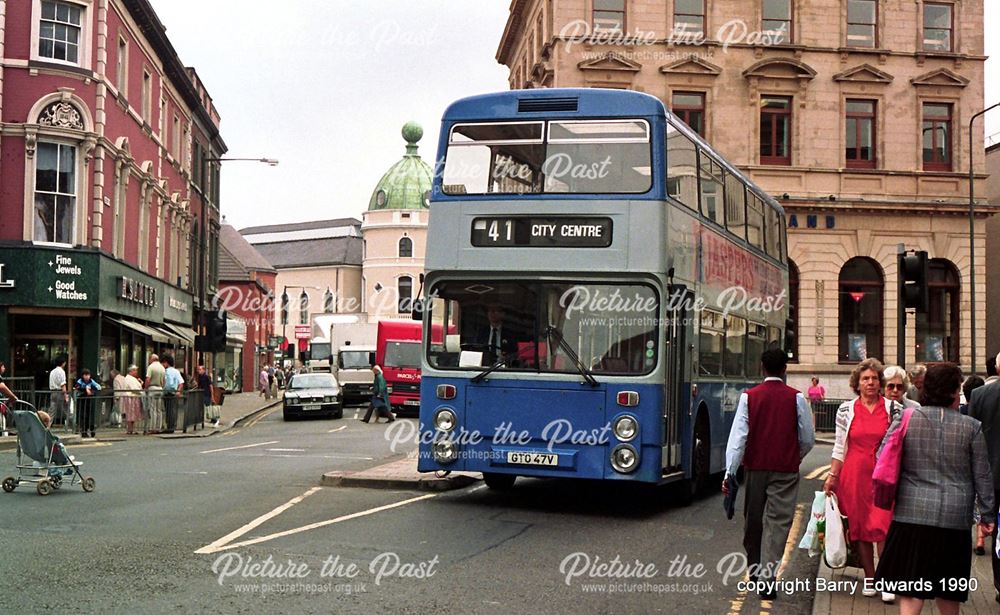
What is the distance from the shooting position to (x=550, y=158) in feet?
44.5

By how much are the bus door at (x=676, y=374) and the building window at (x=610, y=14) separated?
97.8ft

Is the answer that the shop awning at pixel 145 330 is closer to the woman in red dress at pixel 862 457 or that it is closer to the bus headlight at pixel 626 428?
the bus headlight at pixel 626 428

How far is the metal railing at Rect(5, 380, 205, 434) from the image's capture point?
2675 cm

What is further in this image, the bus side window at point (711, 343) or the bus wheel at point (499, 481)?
the bus wheel at point (499, 481)

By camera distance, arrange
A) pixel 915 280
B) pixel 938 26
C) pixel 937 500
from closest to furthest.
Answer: pixel 937 500, pixel 915 280, pixel 938 26

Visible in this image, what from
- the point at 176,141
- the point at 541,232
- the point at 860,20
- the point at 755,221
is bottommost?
the point at 541,232

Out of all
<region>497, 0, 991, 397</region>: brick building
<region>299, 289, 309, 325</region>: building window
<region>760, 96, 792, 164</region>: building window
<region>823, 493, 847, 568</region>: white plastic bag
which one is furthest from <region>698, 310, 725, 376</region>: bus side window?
<region>299, 289, 309, 325</region>: building window

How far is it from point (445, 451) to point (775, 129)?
105 feet

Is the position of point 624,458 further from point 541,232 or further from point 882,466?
point 882,466

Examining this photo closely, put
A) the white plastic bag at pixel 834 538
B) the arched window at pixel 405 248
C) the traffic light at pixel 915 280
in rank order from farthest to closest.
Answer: the arched window at pixel 405 248 → the traffic light at pixel 915 280 → the white plastic bag at pixel 834 538

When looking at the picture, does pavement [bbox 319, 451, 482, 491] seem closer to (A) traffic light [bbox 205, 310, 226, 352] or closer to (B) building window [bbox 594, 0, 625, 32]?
(A) traffic light [bbox 205, 310, 226, 352]

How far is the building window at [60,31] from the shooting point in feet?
101

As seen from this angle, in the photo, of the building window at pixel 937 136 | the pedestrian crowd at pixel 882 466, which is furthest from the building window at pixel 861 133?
the pedestrian crowd at pixel 882 466

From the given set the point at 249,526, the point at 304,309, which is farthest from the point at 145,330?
the point at 304,309
